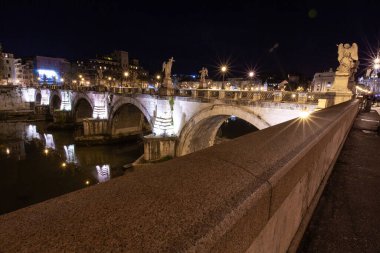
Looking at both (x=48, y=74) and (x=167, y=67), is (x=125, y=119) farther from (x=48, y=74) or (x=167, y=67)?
(x=48, y=74)

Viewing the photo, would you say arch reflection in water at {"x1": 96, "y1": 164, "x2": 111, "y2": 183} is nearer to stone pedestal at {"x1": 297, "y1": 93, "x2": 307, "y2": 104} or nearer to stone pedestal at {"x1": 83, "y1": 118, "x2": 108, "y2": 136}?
stone pedestal at {"x1": 83, "y1": 118, "x2": 108, "y2": 136}

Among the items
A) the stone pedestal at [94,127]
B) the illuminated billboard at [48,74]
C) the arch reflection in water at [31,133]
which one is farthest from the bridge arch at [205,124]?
the illuminated billboard at [48,74]

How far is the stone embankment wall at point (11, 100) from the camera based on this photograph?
47812mm

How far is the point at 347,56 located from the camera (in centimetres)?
885

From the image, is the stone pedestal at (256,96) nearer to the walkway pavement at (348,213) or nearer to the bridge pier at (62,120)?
the walkway pavement at (348,213)

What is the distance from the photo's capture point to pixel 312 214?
2768 millimetres

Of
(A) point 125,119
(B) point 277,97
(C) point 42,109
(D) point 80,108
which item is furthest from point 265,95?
(C) point 42,109

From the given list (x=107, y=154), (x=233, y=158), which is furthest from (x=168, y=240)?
(x=107, y=154)

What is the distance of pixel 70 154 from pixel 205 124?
14402 mm

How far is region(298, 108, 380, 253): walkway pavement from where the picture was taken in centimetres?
226

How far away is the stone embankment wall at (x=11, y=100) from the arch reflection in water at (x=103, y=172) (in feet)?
143

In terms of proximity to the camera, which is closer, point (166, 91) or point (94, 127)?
point (166, 91)

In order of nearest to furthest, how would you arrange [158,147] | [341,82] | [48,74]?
1. [341,82]
2. [158,147]
3. [48,74]

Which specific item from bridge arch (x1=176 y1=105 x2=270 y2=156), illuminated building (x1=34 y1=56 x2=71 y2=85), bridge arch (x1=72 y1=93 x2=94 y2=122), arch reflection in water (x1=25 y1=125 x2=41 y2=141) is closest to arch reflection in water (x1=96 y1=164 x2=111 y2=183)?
bridge arch (x1=176 y1=105 x2=270 y2=156)
